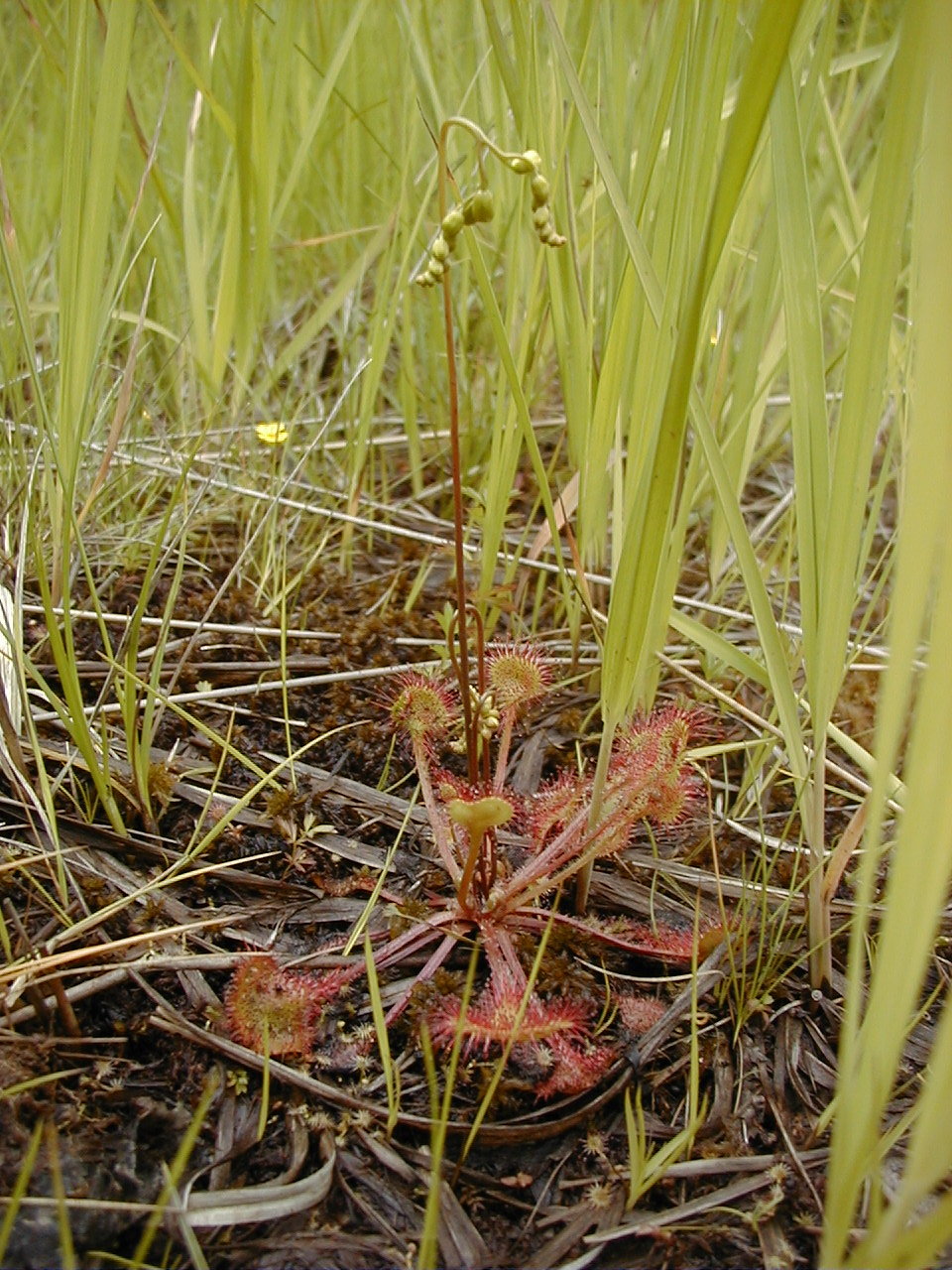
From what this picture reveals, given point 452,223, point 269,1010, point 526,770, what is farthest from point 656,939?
point 452,223

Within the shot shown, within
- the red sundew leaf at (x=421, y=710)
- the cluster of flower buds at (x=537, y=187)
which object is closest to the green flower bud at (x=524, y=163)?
the cluster of flower buds at (x=537, y=187)

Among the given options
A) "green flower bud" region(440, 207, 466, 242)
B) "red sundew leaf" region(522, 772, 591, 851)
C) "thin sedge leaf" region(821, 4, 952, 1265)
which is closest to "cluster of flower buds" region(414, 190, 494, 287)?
"green flower bud" region(440, 207, 466, 242)

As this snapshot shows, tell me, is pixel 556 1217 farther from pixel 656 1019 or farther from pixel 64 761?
pixel 64 761

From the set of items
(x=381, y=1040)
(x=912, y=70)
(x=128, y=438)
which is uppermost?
(x=912, y=70)

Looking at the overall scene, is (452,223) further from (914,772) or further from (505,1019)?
(505,1019)

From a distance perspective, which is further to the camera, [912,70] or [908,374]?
[908,374]

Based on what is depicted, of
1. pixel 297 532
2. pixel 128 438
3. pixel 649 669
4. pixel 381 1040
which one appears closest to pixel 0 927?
pixel 381 1040

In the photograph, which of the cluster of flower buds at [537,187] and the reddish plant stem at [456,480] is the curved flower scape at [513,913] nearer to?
the reddish plant stem at [456,480]

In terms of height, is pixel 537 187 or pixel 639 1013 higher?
pixel 537 187

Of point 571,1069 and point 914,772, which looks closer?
point 914,772
